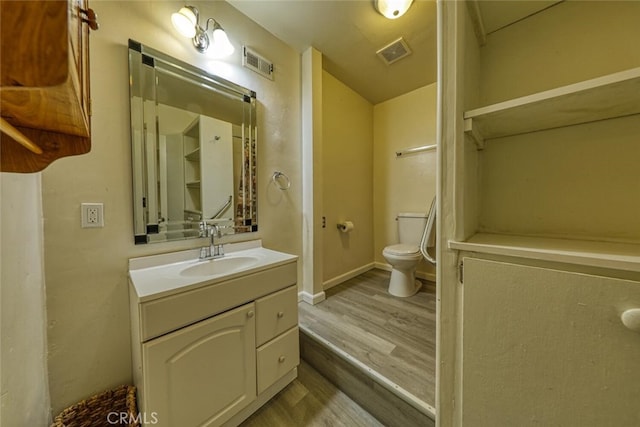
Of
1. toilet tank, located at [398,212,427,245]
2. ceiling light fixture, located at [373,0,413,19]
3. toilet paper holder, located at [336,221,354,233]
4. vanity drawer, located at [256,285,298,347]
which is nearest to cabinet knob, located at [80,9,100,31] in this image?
vanity drawer, located at [256,285,298,347]

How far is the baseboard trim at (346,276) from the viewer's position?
7.35ft

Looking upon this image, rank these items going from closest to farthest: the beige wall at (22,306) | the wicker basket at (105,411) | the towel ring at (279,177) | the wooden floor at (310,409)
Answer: the beige wall at (22,306)
the wicker basket at (105,411)
the wooden floor at (310,409)
the towel ring at (279,177)

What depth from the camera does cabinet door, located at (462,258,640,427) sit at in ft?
1.64

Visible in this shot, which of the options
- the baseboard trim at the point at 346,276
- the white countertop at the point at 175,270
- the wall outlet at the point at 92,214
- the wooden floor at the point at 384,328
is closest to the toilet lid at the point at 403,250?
the wooden floor at the point at 384,328

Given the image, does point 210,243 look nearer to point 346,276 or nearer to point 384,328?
point 384,328

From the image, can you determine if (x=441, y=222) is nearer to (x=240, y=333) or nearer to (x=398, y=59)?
(x=240, y=333)

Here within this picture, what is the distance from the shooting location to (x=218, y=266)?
1288 millimetres

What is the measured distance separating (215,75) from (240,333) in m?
1.51

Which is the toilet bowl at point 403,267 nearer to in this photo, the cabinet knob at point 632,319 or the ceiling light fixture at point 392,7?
the cabinet knob at point 632,319

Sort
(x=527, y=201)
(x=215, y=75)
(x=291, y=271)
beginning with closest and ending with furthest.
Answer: (x=527, y=201), (x=291, y=271), (x=215, y=75)

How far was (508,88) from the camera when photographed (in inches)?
32.0

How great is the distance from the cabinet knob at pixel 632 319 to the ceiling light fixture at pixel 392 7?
1771mm

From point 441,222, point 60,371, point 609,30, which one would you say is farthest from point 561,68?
point 60,371

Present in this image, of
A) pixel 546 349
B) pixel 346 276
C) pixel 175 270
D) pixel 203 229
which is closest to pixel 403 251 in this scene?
pixel 346 276
